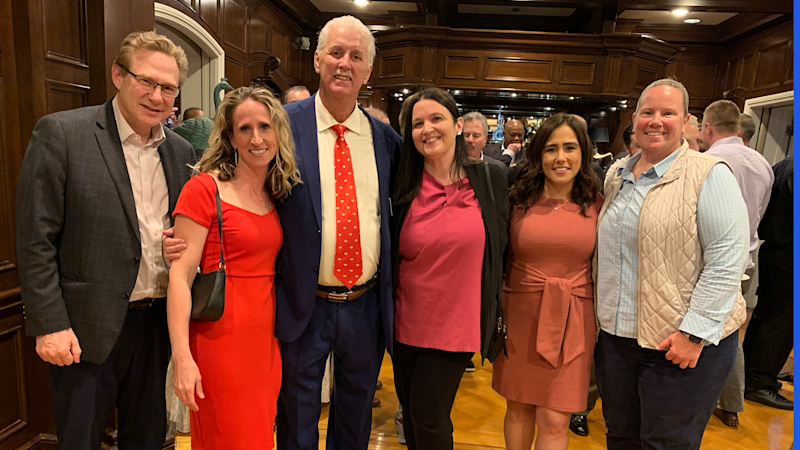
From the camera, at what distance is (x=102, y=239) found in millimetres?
1402

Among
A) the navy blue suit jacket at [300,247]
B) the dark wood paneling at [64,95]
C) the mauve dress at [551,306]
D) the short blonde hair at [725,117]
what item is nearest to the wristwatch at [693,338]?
the mauve dress at [551,306]

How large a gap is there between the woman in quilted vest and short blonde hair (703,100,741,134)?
1901 millimetres

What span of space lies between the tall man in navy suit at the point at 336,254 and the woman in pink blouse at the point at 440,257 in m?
0.09

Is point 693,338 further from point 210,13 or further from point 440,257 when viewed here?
point 210,13

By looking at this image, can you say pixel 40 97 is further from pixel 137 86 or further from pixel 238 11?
pixel 238 11

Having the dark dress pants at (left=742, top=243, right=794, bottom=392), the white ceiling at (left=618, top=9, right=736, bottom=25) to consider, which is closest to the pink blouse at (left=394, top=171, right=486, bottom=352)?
the dark dress pants at (left=742, top=243, right=794, bottom=392)

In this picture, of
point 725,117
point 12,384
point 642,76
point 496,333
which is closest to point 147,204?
point 12,384

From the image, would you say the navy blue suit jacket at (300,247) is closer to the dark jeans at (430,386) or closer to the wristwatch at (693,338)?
the dark jeans at (430,386)

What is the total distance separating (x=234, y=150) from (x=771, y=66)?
7.84 metres

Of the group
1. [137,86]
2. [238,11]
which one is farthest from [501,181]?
[238,11]

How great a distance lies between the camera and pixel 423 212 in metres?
1.68

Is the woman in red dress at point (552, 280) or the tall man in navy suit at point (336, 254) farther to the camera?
the woman in red dress at point (552, 280)

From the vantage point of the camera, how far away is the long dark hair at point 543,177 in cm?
179

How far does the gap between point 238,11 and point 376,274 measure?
182 inches
